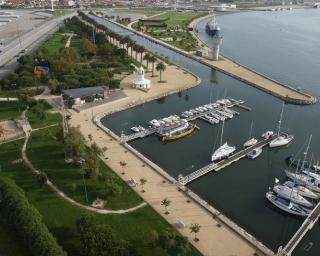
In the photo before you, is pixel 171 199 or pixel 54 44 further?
pixel 54 44

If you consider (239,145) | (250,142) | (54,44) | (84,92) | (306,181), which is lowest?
(306,181)

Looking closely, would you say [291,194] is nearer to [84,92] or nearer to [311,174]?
[311,174]

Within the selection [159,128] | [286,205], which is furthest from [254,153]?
[159,128]

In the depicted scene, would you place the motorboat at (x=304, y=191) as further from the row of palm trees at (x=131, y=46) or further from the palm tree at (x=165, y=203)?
the row of palm trees at (x=131, y=46)

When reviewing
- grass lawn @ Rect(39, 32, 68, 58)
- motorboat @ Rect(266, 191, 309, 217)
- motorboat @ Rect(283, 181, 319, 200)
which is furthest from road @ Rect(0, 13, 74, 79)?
motorboat @ Rect(283, 181, 319, 200)

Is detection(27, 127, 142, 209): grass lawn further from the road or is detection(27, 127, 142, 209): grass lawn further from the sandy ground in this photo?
the road

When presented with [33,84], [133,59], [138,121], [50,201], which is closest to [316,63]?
[133,59]

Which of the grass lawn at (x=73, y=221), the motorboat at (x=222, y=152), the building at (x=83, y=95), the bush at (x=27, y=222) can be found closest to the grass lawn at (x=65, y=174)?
the grass lawn at (x=73, y=221)
